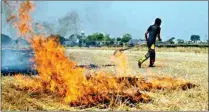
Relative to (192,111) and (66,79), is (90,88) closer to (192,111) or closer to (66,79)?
(66,79)

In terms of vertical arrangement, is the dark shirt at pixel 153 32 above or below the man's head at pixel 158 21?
below

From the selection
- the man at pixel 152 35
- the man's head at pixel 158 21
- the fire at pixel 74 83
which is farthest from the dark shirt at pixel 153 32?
the fire at pixel 74 83

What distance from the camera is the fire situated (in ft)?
31.6

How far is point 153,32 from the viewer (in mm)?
17828

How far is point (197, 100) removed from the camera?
32.0 feet

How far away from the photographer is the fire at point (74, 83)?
963 centimetres

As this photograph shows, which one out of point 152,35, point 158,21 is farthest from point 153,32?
point 158,21

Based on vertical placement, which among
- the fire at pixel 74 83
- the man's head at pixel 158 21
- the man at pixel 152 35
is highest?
the man's head at pixel 158 21

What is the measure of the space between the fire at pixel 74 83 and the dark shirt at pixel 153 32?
5.34 metres

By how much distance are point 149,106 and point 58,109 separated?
1.98m

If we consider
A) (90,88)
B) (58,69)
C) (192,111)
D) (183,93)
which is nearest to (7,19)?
(58,69)

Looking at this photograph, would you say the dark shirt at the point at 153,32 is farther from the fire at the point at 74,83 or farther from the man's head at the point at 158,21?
the fire at the point at 74,83

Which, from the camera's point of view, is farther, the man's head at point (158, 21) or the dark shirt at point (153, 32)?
the dark shirt at point (153, 32)

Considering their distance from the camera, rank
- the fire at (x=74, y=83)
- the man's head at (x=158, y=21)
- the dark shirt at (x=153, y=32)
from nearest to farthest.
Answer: the fire at (x=74, y=83) < the man's head at (x=158, y=21) < the dark shirt at (x=153, y=32)
